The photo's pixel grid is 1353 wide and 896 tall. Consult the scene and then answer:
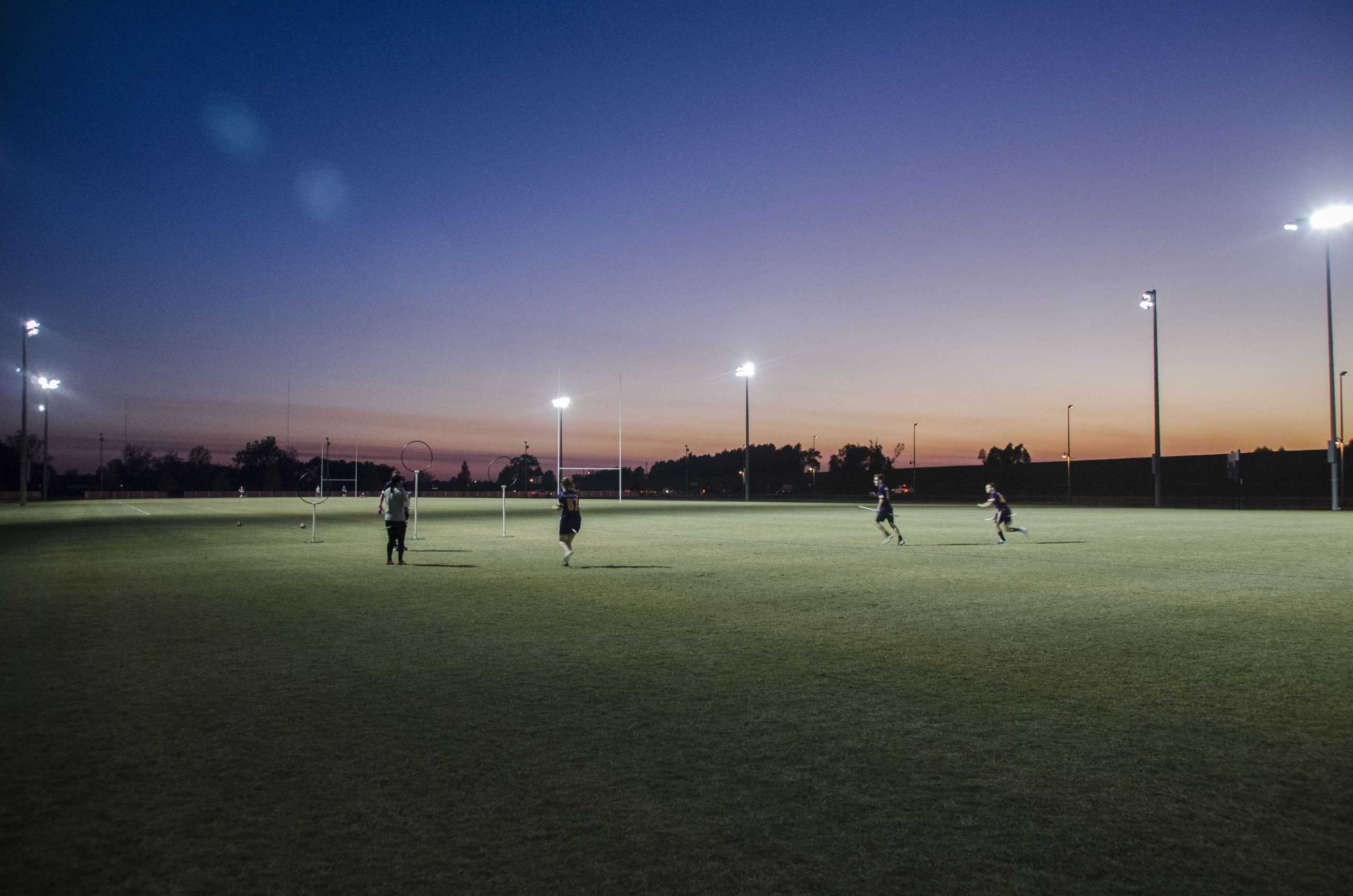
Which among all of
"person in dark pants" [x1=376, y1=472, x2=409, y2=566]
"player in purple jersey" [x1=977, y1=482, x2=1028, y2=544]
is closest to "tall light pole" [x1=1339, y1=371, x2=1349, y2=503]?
"player in purple jersey" [x1=977, y1=482, x2=1028, y2=544]

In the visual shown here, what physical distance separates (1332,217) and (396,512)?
38.8 m

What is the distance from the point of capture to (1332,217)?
112ft

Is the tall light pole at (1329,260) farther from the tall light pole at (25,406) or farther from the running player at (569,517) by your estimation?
the tall light pole at (25,406)

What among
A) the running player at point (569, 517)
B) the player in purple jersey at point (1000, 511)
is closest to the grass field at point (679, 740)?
the running player at point (569, 517)

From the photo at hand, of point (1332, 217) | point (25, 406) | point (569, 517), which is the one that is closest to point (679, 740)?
point (569, 517)

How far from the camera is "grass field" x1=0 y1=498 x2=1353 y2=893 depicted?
3844 mm

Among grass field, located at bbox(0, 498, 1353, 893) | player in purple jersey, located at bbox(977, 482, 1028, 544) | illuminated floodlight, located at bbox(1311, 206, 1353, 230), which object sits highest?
illuminated floodlight, located at bbox(1311, 206, 1353, 230)

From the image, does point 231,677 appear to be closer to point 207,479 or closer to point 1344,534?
point 1344,534

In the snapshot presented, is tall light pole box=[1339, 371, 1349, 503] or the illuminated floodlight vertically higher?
the illuminated floodlight

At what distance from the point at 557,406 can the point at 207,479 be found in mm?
88693

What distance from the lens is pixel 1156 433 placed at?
49.4m

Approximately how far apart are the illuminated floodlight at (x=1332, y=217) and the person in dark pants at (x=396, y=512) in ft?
125

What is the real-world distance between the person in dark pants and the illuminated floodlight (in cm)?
3818

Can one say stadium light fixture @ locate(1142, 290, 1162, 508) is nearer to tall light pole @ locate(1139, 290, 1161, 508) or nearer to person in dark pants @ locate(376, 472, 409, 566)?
tall light pole @ locate(1139, 290, 1161, 508)
